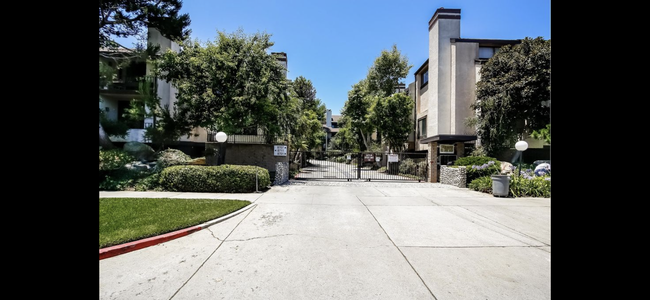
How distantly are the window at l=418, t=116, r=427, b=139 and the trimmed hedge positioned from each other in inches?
654

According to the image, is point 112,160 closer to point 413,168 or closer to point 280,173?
point 280,173

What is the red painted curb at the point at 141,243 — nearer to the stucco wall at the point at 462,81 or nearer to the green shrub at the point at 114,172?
the green shrub at the point at 114,172

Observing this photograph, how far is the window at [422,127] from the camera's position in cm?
2275

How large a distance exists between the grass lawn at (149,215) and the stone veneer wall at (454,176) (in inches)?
438

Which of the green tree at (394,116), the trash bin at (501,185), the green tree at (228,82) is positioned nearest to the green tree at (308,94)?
the green tree at (394,116)

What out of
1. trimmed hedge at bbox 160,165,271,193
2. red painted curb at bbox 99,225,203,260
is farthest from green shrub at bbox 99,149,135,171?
red painted curb at bbox 99,225,203,260

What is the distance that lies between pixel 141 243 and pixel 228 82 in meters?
10.5

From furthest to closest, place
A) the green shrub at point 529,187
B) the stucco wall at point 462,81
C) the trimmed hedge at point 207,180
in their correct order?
the stucco wall at point 462,81 → the green shrub at point 529,187 → the trimmed hedge at point 207,180

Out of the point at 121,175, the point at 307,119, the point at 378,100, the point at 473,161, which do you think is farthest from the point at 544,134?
the point at 121,175

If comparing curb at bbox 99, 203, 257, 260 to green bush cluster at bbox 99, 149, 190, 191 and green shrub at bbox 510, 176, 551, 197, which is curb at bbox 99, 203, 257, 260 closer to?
green bush cluster at bbox 99, 149, 190, 191

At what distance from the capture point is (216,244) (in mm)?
4988

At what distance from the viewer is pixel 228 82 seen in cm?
1373
